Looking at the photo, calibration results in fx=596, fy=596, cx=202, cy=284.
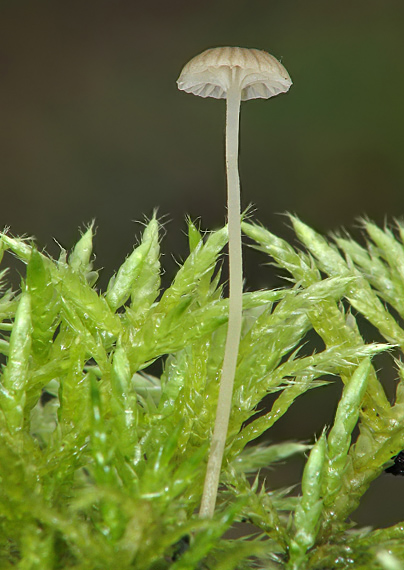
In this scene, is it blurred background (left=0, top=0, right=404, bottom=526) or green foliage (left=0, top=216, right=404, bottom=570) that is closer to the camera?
green foliage (left=0, top=216, right=404, bottom=570)

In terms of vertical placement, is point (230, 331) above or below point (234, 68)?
below

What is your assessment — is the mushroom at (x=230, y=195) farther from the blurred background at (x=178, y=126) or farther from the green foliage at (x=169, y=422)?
the blurred background at (x=178, y=126)

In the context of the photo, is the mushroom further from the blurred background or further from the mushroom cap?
the blurred background

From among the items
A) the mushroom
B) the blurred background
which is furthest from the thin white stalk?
the blurred background

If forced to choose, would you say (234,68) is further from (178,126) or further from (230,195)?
(178,126)

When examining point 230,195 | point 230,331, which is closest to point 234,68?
point 230,195

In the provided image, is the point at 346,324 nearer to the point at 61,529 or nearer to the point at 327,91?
the point at 61,529

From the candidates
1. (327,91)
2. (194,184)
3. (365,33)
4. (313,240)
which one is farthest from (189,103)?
(313,240)

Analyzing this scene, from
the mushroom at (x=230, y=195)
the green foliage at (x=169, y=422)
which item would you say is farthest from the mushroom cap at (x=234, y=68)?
the green foliage at (x=169, y=422)
